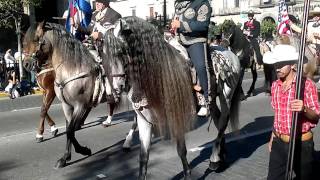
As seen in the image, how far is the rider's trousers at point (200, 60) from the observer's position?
593cm

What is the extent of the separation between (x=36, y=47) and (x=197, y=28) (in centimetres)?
295

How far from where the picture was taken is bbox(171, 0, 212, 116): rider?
5.95 metres

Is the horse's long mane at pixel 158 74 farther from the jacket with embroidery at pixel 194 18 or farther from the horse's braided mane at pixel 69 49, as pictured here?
the horse's braided mane at pixel 69 49

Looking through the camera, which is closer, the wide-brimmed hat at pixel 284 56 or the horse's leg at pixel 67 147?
the wide-brimmed hat at pixel 284 56

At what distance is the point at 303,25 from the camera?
379cm

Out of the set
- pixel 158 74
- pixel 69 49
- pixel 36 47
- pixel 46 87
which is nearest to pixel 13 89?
pixel 46 87

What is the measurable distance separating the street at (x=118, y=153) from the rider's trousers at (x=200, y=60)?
1.34m

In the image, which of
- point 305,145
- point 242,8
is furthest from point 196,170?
point 242,8

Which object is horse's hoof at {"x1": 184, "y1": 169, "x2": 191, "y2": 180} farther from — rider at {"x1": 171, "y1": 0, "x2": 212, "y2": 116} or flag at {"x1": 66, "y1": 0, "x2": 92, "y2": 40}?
flag at {"x1": 66, "y1": 0, "x2": 92, "y2": 40}

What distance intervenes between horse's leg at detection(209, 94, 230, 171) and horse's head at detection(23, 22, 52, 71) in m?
2.91

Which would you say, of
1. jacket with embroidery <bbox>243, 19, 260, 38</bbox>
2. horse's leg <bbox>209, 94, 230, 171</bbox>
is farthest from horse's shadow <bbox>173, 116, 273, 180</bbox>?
jacket with embroidery <bbox>243, 19, 260, 38</bbox>

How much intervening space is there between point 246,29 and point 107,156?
32.1ft

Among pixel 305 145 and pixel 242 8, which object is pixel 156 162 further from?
pixel 242 8

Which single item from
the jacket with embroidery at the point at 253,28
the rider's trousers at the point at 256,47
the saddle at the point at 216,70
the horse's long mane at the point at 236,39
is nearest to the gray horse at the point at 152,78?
the saddle at the point at 216,70
